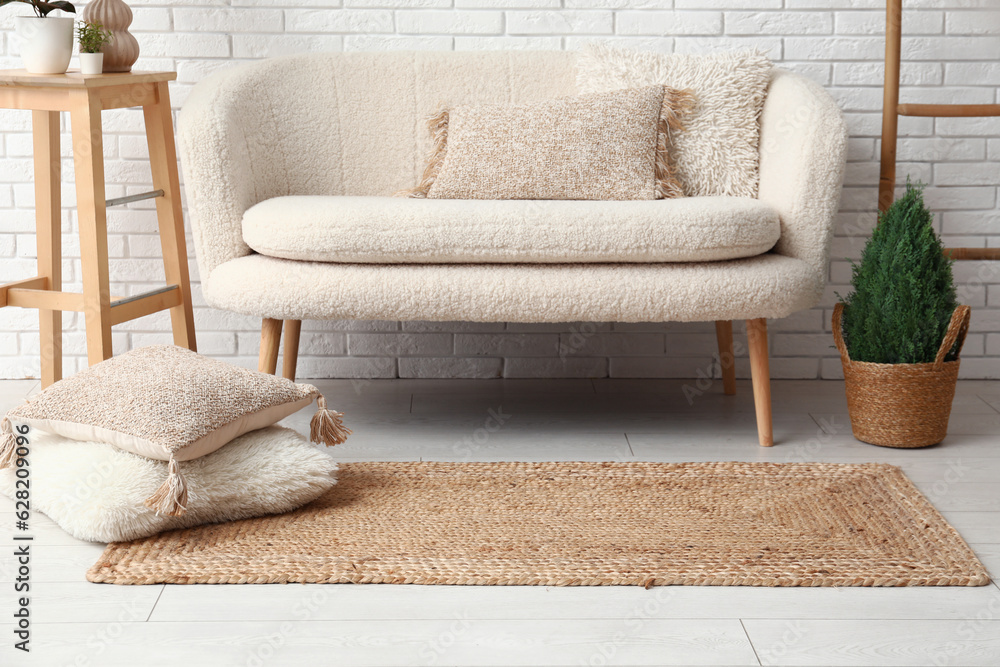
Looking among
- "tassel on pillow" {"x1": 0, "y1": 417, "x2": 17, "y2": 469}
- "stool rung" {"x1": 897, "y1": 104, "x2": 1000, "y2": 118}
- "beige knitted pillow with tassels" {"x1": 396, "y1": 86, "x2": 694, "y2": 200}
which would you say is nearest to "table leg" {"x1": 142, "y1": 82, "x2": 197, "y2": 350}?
"beige knitted pillow with tassels" {"x1": 396, "y1": 86, "x2": 694, "y2": 200}

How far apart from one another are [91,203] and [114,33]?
16.5 inches

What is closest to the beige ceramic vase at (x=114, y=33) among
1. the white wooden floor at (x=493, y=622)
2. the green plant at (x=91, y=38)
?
the green plant at (x=91, y=38)

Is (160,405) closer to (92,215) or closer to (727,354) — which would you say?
(92,215)

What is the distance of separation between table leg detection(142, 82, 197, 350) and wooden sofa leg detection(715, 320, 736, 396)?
1.25 metres

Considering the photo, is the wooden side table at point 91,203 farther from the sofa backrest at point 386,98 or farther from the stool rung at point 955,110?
the stool rung at point 955,110

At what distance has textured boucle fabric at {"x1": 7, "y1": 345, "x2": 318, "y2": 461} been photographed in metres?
1.48

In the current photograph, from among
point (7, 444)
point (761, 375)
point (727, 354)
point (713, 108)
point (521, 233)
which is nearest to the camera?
point (7, 444)

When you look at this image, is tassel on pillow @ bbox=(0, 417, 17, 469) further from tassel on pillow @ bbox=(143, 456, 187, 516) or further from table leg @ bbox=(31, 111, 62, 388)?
table leg @ bbox=(31, 111, 62, 388)

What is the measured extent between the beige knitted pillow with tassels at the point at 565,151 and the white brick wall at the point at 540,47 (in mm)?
365

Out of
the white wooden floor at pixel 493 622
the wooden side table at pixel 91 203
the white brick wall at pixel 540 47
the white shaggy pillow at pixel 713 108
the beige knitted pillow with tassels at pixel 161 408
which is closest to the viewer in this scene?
the white wooden floor at pixel 493 622

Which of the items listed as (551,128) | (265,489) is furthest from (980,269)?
(265,489)

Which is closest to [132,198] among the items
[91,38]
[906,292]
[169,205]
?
[169,205]

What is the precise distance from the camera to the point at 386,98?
2.31 metres

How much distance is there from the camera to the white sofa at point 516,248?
1.85 metres
